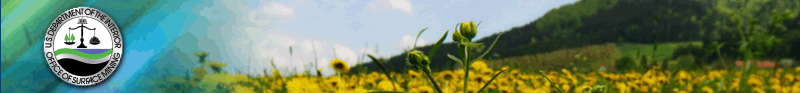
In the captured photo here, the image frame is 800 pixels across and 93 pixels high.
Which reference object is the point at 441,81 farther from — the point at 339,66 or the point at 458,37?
the point at 458,37

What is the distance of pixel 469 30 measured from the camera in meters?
0.34

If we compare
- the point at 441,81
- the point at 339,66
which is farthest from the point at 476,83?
the point at 339,66

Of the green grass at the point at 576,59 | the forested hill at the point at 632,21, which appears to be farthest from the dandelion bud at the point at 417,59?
the forested hill at the point at 632,21

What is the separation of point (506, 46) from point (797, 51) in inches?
191

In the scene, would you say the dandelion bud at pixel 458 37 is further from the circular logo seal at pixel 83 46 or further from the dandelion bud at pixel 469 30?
the circular logo seal at pixel 83 46

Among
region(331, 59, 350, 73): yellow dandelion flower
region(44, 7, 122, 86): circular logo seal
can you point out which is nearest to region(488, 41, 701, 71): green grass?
region(331, 59, 350, 73): yellow dandelion flower

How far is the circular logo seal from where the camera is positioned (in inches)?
35.3

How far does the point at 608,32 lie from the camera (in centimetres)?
1386

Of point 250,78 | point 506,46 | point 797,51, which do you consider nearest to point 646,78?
point 250,78

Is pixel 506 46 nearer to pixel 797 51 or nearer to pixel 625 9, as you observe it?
pixel 797 51

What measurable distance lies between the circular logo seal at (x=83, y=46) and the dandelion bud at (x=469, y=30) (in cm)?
75

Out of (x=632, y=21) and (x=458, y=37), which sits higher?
(x=632, y=21)

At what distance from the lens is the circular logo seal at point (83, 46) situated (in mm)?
896

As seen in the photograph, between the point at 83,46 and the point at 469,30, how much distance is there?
0.76m
